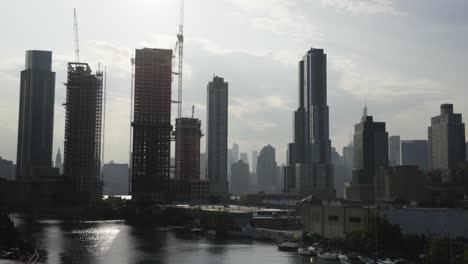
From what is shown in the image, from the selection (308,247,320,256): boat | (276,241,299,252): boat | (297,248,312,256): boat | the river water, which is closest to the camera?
the river water

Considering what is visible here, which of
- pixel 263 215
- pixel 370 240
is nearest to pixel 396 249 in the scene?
pixel 370 240

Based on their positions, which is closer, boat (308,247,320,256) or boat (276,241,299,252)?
boat (308,247,320,256)

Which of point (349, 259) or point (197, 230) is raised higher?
point (349, 259)

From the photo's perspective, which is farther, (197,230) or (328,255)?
(197,230)

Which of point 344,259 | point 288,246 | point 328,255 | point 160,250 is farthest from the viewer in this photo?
point 160,250

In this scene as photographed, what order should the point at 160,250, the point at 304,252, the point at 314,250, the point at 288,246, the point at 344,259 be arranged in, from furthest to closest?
the point at 160,250 → the point at 288,246 → the point at 304,252 → the point at 314,250 → the point at 344,259

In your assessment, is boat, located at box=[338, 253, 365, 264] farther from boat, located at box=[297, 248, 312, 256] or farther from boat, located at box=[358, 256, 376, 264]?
boat, located at box=[297, 248, 312, 256]

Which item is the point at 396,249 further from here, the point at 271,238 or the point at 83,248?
the point at 83,248

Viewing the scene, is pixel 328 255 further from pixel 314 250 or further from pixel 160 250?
pixel 160 250

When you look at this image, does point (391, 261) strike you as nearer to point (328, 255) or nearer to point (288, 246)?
point (328, 255)

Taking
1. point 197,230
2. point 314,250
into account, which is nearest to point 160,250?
point 314,250

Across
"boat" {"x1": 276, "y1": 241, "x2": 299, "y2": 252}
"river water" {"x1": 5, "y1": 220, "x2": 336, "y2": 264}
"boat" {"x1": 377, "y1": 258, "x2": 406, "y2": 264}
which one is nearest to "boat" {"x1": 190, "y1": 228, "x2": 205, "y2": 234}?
"river water" {"x1": 5, "y1": 220, "x2": 336, "y2": 264}

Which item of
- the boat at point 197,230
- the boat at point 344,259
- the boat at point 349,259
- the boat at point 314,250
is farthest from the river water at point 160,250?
the boat at point 197,230

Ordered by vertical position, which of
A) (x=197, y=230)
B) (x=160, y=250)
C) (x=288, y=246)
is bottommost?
(x=197, y=230)
